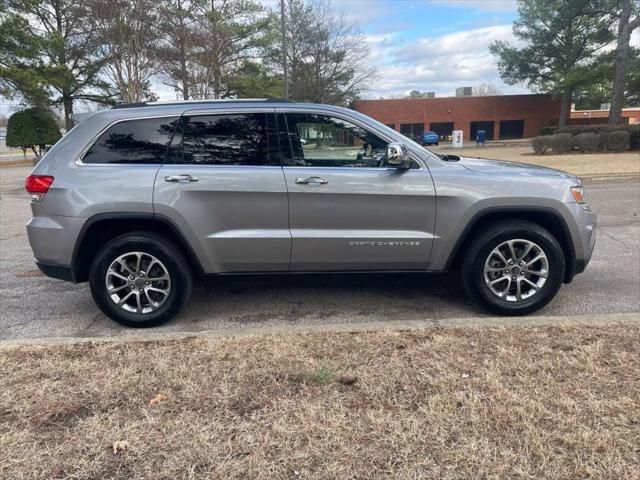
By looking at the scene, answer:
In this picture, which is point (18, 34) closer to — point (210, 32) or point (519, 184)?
point (210, 32)

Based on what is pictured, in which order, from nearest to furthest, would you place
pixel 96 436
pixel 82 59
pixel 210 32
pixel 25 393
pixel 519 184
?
pixel 96 436
pixel 25 393
pixel 519 184
pixel 210 32
pixel 82 59

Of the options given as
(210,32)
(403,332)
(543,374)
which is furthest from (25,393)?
(210,32)

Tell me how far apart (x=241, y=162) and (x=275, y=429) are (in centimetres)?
225

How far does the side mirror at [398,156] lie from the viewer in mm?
3906

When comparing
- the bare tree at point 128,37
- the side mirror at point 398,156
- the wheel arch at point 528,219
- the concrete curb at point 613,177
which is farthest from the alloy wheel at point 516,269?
the bare tree at point 128,37

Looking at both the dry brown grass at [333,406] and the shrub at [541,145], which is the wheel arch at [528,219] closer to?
the dry brown grass at [333,406]

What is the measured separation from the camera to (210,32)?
22.5m

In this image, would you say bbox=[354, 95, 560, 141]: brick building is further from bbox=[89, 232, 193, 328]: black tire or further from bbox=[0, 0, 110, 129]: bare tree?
bbox=[89, 232, 193, 328]: black tire

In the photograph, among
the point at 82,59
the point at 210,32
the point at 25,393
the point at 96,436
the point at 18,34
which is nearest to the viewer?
the point at 96,436

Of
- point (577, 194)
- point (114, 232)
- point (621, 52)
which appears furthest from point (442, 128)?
point (114, 232)

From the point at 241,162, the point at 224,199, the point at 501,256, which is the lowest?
the point at 501,256

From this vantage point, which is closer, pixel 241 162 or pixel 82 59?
pixel 241 162

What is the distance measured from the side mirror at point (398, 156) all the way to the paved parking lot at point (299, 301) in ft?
3.18

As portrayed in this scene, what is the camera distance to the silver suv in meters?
3.99
